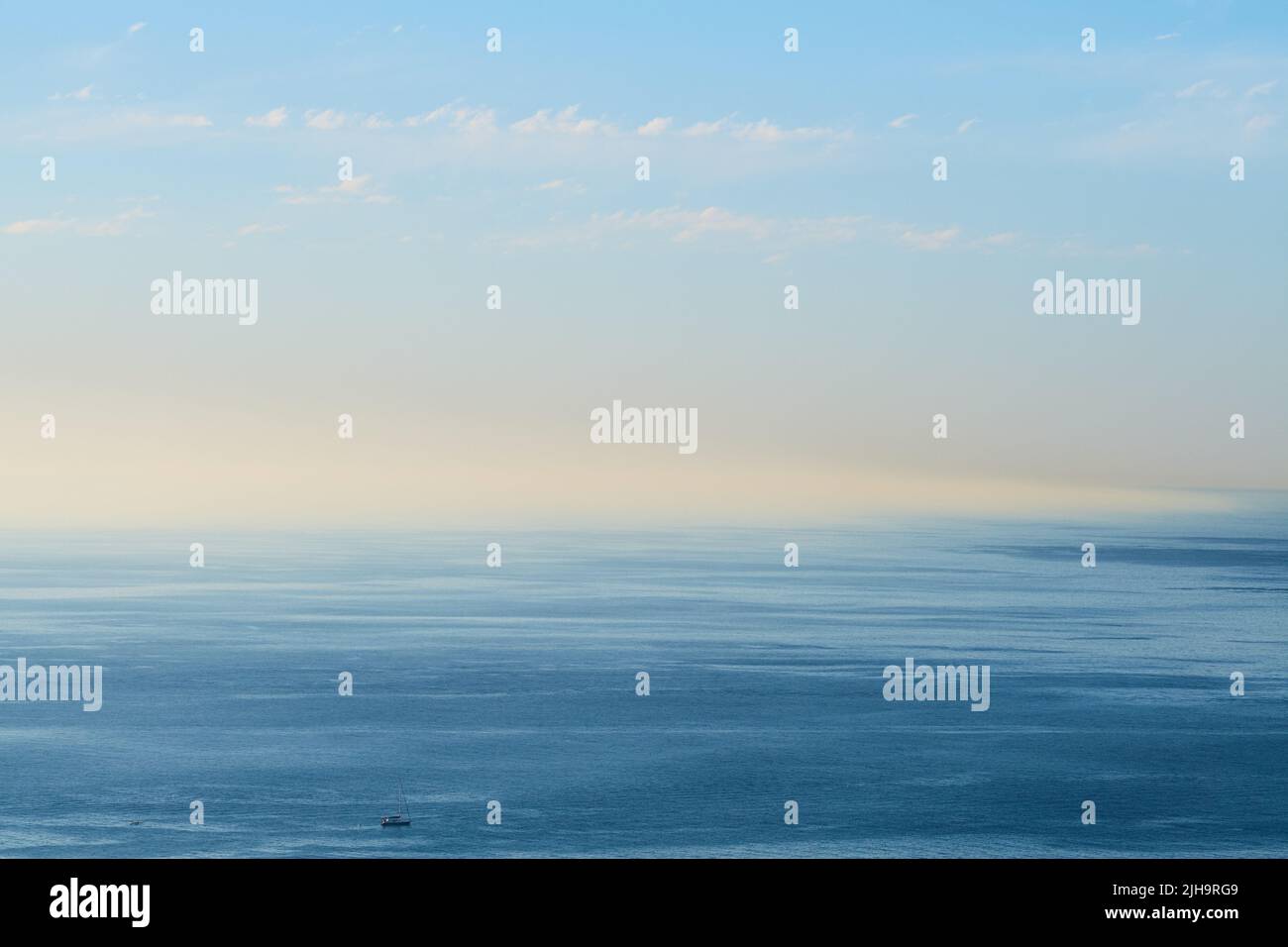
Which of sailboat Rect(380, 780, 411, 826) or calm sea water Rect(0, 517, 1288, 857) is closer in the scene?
calm sea water Rect(0, 517, 1288, 857)

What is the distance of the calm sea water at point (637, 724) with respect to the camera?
144ft

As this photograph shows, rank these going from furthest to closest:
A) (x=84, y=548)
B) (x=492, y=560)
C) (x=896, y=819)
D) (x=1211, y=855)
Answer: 1. (x=84, y=548)
2. (x=492, y=560)
3. (x=896, y=819)
4. (x=1211, y=855)

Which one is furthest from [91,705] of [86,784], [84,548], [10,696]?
[84,548]

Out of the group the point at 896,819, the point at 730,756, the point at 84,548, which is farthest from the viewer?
the point at 84,548

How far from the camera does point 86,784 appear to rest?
49.3m

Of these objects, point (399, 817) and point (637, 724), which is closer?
point (399, 817)

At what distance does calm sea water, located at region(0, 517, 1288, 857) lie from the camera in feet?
144

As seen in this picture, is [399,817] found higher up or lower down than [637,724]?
lower down

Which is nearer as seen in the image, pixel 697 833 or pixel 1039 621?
pixel 697 833

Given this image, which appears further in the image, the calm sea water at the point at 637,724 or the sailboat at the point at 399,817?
the sailboat at the point at 399,817

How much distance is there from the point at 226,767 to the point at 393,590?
67.2m

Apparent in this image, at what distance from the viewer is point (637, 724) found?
5994cm

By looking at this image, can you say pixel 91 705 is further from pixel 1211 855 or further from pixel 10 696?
pixel 1211 855
